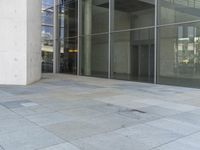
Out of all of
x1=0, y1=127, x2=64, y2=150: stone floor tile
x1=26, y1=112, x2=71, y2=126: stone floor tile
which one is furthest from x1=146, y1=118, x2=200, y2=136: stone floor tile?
x1=0, y1=127, x2=64, y2=150: stone floor tile

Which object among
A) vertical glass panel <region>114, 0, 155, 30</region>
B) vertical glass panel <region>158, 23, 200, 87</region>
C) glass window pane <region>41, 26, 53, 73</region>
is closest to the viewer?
vertical glass panel <region>158, 23, 200, 87</region>

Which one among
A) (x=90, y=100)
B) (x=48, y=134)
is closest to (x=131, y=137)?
(x=48, y=134)

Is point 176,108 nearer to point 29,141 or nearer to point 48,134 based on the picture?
point 48,134

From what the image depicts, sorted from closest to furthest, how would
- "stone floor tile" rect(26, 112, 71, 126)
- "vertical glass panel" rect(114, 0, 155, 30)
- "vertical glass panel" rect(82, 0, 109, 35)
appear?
"stone floor tile" rect(26, 112, 71, 126) → "vertical glass panel" rect(114, 0, 155, 30) → "vertical glass panel" rect(82, 0, 109, 35)

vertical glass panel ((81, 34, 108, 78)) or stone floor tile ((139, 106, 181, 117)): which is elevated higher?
vertical glass panel ((81, 34, 108, 78))

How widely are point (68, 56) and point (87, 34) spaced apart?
12.1 feet

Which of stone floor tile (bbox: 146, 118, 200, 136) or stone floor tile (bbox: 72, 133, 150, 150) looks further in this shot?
stone floor tile (bbox: 146, 118, 200, 136)

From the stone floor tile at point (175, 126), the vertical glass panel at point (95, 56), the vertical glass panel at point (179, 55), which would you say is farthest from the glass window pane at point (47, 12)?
the stone floor tile at point (175, 126)

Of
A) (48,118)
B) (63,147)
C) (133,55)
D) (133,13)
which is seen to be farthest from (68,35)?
(63,147)

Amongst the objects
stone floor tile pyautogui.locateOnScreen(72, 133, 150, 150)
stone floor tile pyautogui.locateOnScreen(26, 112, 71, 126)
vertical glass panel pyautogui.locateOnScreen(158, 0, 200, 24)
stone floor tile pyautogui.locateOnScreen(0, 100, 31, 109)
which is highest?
vertical glass panel pyautogui.locateOnScreen(158, 0, 200, 24)

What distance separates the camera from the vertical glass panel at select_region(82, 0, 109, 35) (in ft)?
64.7

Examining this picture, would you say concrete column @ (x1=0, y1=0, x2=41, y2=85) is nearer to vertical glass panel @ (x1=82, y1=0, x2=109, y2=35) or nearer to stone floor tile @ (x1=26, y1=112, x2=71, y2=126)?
vertical glass panel @ (x1=82, y1=0, x2=109, y2=35)

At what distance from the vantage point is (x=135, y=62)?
57.9ft

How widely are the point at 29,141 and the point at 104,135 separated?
4.94 feet
